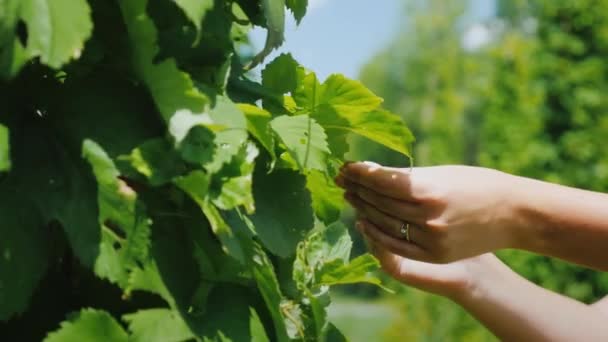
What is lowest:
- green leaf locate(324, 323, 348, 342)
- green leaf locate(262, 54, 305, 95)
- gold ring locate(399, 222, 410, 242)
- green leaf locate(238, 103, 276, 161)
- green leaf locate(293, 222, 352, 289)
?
green leaf locate(324, 323, 348, 342)

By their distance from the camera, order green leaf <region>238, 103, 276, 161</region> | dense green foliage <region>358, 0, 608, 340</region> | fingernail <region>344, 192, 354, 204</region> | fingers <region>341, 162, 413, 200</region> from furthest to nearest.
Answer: dense green foliage <region>358, 0, 608, 340</region> < fingernail <region>344, 192, 354, 204</region> < fingers <region>341, 162, 413, 200</region> < green leaf <region>238, 103, 276, 161</region>

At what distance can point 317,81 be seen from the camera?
120 centimetres

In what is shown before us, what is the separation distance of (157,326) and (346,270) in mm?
397

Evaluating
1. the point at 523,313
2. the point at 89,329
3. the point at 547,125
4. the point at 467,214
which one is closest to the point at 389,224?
the point at 467,214

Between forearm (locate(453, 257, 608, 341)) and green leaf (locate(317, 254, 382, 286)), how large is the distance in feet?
3.39

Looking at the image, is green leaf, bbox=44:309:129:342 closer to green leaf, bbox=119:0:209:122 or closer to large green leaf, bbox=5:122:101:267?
large green leaf, bbox=5:122:101:267

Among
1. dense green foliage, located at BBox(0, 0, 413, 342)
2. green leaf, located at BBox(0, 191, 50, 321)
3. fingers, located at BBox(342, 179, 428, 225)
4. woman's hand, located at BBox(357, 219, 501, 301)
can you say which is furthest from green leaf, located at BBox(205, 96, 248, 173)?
woman's hand, located at BBox(357, 219, 501, 301)

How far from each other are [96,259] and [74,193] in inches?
3.0

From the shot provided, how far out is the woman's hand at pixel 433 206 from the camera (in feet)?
4.76

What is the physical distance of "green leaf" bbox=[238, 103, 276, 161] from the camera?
1.00m

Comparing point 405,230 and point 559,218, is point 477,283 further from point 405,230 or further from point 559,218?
point 405,230

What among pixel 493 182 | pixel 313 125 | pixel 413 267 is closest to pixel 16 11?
pixel 313 125

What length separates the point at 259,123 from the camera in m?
1.01

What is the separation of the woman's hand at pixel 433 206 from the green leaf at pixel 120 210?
62cm
